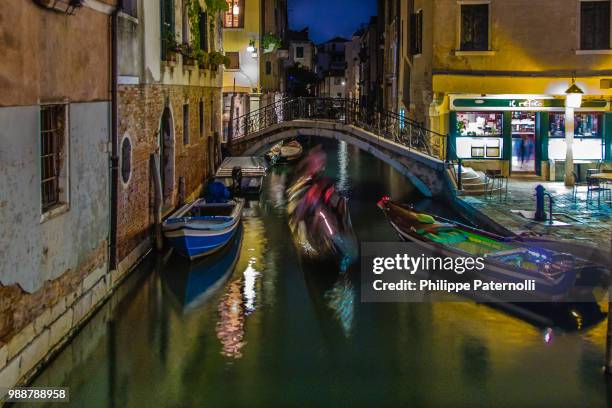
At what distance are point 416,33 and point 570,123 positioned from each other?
15.9 ft

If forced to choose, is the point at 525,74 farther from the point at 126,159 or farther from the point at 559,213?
the point at 126,159

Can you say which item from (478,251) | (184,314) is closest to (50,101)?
(184,314)

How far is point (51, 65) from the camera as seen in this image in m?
8.14

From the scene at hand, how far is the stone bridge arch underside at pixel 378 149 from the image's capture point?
1887 cm

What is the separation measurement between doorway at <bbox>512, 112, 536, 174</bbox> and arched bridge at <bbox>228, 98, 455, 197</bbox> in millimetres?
1867

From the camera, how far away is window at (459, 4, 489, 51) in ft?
60.8

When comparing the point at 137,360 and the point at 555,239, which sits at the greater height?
the point at 555,239

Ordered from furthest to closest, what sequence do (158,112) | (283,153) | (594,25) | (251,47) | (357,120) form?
(283,153)
(251,47)
(357,120)
(594,25)
(158,112)

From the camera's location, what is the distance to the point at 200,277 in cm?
1201

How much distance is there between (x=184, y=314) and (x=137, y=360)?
6.08ft

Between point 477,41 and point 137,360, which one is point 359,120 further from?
point 137,360

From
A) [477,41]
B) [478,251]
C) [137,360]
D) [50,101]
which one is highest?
[477,41]

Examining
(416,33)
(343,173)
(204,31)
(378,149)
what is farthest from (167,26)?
(343,173)

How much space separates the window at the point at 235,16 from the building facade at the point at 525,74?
9.51 metres
